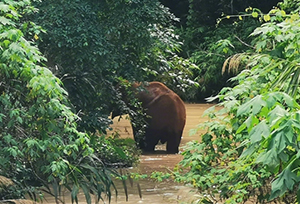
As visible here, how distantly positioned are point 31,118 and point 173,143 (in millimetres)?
6688

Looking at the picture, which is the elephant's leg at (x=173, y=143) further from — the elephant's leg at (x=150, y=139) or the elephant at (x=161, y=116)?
the elephant's leg at (x=150, y=139)

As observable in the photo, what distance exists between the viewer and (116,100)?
9.67m

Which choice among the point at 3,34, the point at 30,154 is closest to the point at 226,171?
the point at 30,154

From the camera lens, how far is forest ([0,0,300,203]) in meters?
4.29

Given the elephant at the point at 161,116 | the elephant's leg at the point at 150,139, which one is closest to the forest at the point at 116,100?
the elephant at the point at 161,116

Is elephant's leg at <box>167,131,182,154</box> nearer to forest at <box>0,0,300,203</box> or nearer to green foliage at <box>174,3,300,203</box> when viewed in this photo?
forest at <box>0,0,300,203</box>

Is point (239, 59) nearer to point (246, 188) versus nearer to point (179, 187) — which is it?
point (246, 188)

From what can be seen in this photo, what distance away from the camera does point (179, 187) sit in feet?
29.3

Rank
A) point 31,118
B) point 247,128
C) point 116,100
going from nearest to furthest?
point 247,128 < point 31,118 < point 116,100

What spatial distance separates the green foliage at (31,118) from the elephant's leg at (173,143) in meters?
6.13

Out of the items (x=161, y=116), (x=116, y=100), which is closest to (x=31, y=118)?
(x=116, y=100)

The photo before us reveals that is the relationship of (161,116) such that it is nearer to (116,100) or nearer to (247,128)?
(116,100)

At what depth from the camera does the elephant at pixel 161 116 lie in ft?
39.9

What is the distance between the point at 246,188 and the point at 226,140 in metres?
0.52
